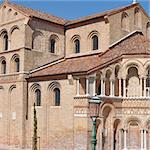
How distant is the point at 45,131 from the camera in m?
29.0

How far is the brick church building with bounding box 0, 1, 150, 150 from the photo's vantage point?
2648 cm

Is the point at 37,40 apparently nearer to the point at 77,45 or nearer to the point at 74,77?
the point at 77,45

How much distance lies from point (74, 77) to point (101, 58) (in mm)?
3361

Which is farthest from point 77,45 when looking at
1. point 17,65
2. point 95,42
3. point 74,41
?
point 17,65

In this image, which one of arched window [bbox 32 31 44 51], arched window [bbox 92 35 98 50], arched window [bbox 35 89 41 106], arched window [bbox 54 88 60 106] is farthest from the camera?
arched window [bbox 32 31 44 51]

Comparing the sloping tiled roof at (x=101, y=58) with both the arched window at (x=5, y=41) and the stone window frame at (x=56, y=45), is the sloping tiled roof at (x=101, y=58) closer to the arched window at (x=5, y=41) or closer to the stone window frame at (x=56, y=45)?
the stone window frame at (x=56, y=45)

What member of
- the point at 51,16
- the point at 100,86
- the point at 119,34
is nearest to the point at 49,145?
the point at 100,86

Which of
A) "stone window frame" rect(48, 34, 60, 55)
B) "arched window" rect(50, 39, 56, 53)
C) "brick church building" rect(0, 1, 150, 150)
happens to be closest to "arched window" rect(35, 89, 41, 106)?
"brick church building" rect(0, 1, 150, 150)

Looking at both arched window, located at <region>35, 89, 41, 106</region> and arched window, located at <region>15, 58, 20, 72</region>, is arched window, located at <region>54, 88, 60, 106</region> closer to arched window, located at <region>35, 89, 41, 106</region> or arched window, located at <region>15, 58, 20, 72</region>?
arched window, located at <region>35, 89, 41, 106</region>

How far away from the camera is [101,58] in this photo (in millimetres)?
28734

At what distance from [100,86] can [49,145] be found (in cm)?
631

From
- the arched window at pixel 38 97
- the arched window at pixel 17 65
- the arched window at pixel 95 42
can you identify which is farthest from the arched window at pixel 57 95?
the arched window at pixel 95 42

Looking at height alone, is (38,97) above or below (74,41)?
below

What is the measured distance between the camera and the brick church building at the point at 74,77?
86.9ft
